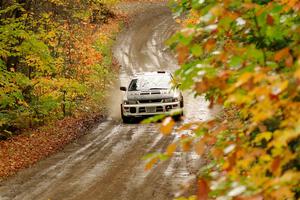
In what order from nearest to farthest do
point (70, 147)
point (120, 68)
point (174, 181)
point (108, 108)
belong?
point (174, 181) → point (70, 147) → point (108, 108) → point (120, 68)

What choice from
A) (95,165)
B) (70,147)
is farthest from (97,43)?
(95,165)

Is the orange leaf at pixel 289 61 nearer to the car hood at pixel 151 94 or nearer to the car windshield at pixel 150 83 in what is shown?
the car hood at pixel 151 94

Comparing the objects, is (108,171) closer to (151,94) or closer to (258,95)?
(151,94)

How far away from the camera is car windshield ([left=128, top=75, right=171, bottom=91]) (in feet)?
60.1

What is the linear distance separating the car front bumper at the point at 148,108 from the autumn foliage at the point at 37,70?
76.0 inches

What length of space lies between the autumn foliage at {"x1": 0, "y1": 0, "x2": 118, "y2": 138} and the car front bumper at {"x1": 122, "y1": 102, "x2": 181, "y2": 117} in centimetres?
193

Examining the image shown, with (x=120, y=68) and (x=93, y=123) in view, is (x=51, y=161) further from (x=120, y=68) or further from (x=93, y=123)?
(x=120, y=68)

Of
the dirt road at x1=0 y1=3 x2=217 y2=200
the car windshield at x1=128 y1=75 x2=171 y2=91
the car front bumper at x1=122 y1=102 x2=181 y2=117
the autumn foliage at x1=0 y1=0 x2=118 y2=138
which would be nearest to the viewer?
the dirt road at x1=0 y1=3 x2=217 y2=200

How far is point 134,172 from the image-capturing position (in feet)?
38.8

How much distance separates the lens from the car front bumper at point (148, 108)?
697 inches

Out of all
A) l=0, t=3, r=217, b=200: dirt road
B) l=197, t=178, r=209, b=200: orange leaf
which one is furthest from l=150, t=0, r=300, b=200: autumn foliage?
l=0, t=3, r=217, b=200: dirt road

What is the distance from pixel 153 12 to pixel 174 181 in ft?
127

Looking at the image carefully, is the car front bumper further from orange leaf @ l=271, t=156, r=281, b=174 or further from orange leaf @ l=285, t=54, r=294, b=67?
orange leaf @ l=271, t=156, r=281, b=174

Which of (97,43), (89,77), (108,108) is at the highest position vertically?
(97,43)
